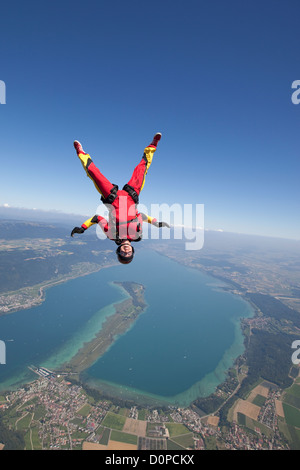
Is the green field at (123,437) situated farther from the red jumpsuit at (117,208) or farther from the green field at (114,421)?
the red jumpsuit at (117,208)

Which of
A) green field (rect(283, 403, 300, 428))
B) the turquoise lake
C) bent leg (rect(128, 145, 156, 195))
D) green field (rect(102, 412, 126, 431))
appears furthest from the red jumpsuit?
green field (rect(283, 403, 300, 428))

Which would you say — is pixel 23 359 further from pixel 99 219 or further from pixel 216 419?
pixel 99 219

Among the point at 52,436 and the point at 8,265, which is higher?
the point at 8,265

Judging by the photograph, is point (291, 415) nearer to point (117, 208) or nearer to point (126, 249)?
point (126, 249)

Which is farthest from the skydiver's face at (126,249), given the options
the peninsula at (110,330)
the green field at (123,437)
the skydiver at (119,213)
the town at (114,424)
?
the peninsula at (110,330)

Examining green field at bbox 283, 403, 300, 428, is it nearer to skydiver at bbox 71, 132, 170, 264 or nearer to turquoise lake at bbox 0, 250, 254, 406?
turquoise lake at bbox 0, 250, 254, 406
